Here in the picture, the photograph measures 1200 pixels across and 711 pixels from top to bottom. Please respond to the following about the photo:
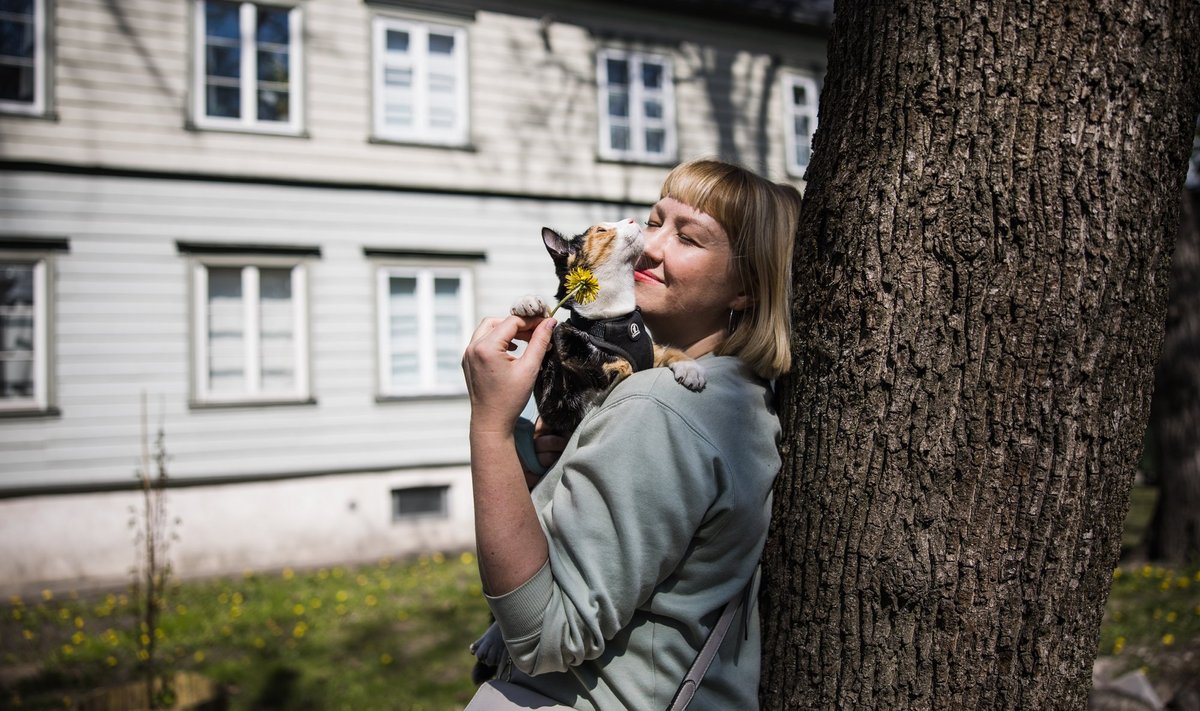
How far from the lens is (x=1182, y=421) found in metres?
7.88

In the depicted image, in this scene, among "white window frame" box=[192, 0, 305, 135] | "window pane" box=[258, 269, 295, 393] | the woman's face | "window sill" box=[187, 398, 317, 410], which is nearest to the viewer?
the woman's face

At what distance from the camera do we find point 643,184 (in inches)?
446

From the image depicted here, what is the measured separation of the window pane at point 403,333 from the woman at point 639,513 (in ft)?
28.3

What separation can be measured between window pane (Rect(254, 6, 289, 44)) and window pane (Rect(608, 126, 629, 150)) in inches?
166

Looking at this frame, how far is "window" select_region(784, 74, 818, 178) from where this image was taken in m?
12.2

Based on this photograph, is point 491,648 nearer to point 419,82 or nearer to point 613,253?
point 613,253

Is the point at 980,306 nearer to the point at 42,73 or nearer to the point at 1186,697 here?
the point at 1186,697

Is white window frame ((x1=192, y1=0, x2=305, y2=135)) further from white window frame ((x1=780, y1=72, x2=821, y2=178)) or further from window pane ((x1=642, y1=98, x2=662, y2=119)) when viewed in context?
white window frame ((x1=780, y1=72, x2=821, y2=178))

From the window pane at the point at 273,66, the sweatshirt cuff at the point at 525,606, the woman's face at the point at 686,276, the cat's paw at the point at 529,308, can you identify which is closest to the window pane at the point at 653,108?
the window pane at the point at 273,66


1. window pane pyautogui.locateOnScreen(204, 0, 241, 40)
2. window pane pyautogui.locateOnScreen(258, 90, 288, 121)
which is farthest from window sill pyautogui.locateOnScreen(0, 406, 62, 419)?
window pane pyautogui.locateOnScreen(204, 0, 241, 40)

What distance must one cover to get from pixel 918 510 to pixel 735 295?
0.63 meters

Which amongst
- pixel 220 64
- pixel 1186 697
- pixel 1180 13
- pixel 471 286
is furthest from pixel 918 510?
pixel 220 64

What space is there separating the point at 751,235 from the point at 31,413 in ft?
29.8

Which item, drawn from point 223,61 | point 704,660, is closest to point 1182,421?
point 704,660
